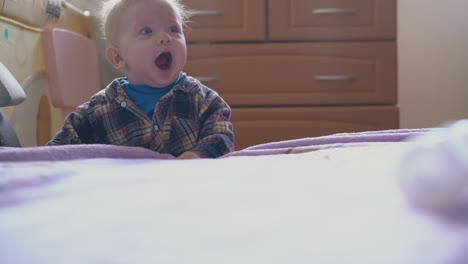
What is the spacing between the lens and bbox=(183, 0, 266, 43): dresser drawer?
73.6 inches

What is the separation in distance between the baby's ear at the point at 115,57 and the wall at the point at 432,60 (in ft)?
5.53

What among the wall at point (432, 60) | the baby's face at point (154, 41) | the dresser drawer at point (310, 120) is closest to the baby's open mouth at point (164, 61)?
the baby's face at point (154, 41)

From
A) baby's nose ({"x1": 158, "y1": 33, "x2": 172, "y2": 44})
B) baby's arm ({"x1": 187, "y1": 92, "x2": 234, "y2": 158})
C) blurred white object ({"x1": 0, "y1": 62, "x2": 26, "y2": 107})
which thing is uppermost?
baby's nose ({"x1": 158, "y1": 33, "x2": 172, "y2": 44})

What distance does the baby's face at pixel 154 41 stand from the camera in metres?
0.98

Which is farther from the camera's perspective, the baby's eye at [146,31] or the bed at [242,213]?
the baby's eye at [146,31]

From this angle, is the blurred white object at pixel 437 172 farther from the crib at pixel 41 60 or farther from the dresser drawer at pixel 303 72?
the dresser drawer at pixel 303 72

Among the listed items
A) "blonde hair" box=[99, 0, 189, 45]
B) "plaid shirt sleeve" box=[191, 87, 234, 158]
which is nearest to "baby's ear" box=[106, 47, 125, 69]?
"blonde hair" box=[99, 0, 189, 45]

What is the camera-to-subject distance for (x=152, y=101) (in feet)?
3.32

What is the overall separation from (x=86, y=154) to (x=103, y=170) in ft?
0.47

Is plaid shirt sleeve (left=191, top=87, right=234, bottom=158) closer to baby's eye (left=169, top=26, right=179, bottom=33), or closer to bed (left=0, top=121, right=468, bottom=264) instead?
baby's eye (left=169, top=26, right=179, bottom=33)

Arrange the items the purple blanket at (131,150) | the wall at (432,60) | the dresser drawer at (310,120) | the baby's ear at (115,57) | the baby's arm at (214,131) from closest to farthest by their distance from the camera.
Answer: the purple blanket at (131,150) → the baby's arm at (214,131) → the baby's ear at (115,57) → the dresser drawer at (310,120) → the wall at (432,60)

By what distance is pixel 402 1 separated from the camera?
8.02 feet

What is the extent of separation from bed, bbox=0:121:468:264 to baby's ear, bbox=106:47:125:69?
0.57 m

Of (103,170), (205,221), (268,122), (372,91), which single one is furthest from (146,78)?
(372,91)
